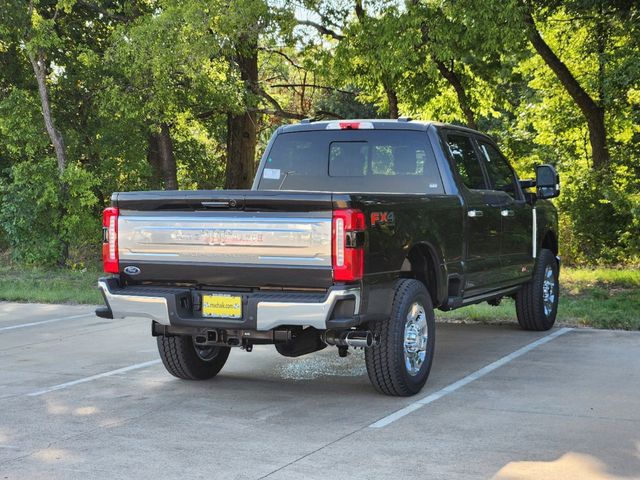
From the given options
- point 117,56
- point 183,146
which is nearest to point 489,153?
point 117,56

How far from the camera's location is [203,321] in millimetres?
6730

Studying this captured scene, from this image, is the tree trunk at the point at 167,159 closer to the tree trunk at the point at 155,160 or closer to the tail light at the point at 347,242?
the tree trunk at the point at 155,160

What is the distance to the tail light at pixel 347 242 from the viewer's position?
6.30 meters

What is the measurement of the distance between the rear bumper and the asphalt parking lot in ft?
2.15

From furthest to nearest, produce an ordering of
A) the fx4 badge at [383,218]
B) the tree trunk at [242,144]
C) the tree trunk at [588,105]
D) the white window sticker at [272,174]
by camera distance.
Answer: the tree trunk at [242,144]
the tree trunk at [588,105]
the white window sticker at [272,174]
the fx4 badge at [383,218]

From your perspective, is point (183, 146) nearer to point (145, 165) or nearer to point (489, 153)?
point (145, 165)

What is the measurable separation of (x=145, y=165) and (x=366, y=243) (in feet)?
55.4

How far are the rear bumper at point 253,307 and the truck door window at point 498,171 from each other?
3.48 meters

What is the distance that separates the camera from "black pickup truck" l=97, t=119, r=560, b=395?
6.40 metres

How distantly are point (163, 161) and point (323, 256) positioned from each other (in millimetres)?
17863

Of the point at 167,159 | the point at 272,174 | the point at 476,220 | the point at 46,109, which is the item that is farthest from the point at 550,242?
the point at 167,159

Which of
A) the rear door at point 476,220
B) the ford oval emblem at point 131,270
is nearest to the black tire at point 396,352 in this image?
the rear door at point 476,220

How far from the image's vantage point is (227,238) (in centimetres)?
669

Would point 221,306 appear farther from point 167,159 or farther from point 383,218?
point 167,159
